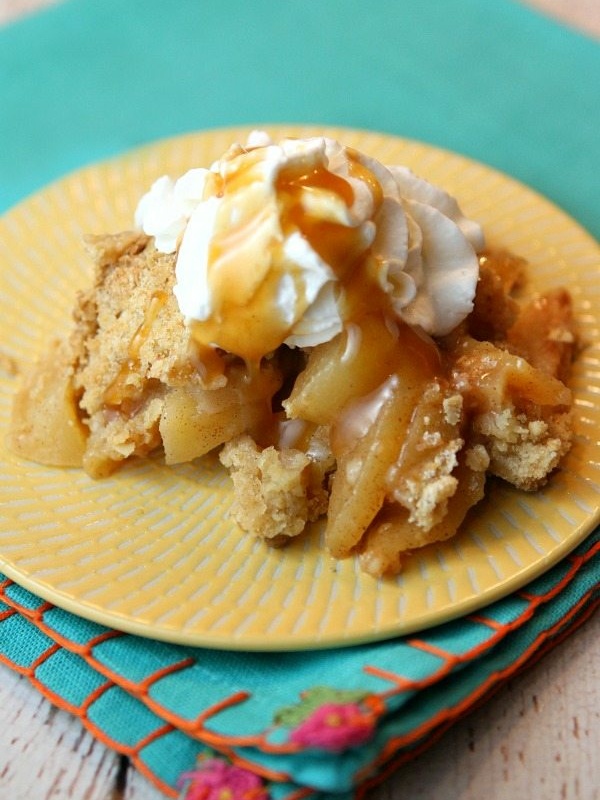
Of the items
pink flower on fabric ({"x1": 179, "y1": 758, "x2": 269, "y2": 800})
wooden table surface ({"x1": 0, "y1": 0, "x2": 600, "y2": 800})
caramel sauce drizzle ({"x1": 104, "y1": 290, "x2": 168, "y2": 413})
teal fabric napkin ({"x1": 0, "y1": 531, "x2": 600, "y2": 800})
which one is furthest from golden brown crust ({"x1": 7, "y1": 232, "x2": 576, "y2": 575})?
pink flower on fabric ({"x1": 179, "y1": 758, "x2": 269, "y2": 800})

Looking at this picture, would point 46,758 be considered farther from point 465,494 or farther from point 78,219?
point 78,219

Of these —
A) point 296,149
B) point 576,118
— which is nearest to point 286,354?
point 296,149

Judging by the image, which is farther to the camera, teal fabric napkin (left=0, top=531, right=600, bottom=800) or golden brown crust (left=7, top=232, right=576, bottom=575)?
golden brown crust (left=7, top=232, right=576, bottom=575)

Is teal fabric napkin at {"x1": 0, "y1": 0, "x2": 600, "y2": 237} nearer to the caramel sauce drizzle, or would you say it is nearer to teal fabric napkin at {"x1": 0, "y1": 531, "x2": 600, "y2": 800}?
the caramel sauce drizzle

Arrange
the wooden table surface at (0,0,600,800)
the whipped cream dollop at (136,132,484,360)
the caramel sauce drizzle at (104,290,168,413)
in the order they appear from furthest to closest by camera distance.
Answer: the caramel sauce drizzle at (104,290,168,413)
the whipped cream dollop at (136,132,484,360)
the wooden table surface at (0,0,600,800)

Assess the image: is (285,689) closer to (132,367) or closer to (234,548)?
(234,548)

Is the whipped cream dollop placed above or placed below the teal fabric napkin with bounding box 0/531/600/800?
above

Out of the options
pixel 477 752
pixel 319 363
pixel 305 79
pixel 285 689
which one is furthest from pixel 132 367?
pixel 305 79
